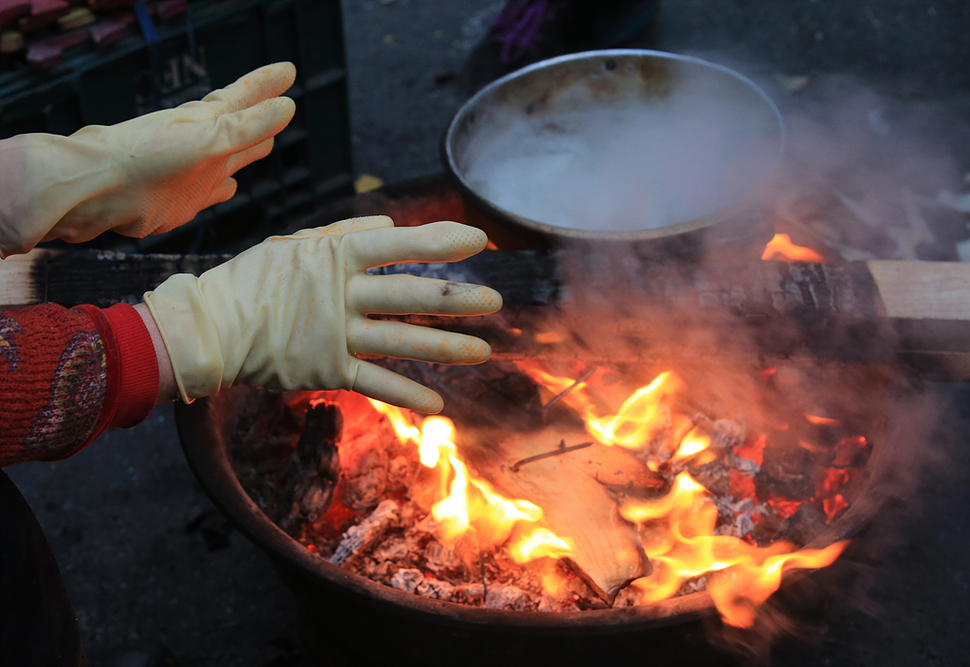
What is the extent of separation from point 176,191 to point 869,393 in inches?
85.7

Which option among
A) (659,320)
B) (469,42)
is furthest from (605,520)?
(469,42)

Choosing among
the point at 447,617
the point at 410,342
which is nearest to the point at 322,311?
the point at 410,342

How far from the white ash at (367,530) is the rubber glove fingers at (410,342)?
0.82m

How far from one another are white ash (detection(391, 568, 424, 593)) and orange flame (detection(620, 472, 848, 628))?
643 mm

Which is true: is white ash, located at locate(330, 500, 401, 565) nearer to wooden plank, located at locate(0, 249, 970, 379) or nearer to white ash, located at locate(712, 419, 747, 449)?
wooden plank, located at locate(0, 249, 970, 379)

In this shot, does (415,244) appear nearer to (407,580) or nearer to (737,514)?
(407,580)

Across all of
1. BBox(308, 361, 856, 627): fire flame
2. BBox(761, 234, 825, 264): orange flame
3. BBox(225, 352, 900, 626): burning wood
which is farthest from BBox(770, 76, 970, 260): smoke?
BBox(308, 361, 856, 627): fire flame

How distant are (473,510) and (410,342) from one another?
0.82m

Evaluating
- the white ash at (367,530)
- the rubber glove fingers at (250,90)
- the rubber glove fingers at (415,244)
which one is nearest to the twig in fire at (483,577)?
the white ash at (367,530)

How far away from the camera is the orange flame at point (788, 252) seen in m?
2.77

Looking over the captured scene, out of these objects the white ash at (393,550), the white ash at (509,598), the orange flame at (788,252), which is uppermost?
the orange flame at (788,252)

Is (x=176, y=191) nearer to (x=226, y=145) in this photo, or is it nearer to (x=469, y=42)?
(x=226, y=145)

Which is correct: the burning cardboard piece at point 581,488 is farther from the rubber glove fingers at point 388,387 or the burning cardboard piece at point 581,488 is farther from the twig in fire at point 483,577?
the rubber glove fingers at point 388,387

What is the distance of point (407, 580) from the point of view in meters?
2.19
